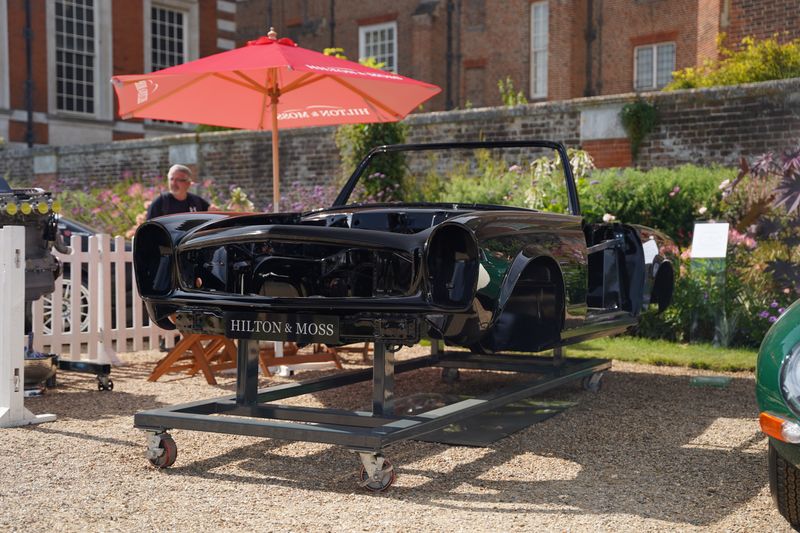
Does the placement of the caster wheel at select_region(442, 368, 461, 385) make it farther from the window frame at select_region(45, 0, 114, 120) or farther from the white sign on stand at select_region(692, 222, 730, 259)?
the window frame at select_region(45, 0, 114, 120)

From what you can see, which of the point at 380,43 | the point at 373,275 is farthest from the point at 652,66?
the point at 373,275

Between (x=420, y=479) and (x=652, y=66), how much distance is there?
24.5 meters

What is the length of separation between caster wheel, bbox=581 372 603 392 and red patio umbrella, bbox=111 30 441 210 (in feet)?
8.96

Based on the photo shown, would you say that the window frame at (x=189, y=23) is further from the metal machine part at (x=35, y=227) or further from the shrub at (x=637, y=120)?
the metal machine part at (x=35, y=227)

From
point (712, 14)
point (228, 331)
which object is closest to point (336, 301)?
point (228, 331)

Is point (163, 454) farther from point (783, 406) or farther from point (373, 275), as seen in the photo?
point (783, 406)

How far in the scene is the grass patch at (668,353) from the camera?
816 cm

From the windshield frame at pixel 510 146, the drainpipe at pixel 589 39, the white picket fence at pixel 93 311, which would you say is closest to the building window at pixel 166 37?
the drainpipe at pixel 589 39

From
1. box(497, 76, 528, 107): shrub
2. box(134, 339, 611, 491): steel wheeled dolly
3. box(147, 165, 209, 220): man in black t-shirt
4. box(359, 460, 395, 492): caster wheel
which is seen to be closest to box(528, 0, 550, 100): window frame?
box(497, 76, 528, 107): shrub

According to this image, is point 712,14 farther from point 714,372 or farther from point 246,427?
point 246,427

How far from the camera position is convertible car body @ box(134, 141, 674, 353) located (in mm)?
4285

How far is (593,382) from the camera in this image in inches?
274

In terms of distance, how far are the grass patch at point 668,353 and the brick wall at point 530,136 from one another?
393 cm

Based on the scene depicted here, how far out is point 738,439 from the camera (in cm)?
535
